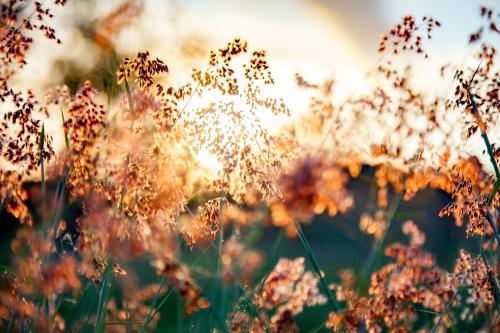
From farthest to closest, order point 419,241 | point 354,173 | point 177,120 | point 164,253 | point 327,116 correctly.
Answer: point 419,241, point 177,120, point 327,116, point 354,173, point 164,253

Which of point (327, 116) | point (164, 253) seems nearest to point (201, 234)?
point (327, 116)

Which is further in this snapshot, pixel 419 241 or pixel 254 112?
pixel 419 241

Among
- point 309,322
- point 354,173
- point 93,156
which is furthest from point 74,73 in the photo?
point 354,173

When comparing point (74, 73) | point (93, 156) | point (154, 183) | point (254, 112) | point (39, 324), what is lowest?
point (39, 324)

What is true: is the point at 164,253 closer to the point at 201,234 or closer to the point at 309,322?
the point at 201,234

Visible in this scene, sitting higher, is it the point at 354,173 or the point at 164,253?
the point at 354,173

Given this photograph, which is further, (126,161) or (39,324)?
(126,161)

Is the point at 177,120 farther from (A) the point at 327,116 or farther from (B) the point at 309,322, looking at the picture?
(B) the point at 309,322

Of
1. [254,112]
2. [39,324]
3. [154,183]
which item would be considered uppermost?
[254,112]

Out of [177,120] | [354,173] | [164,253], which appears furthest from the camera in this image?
[177,120]
